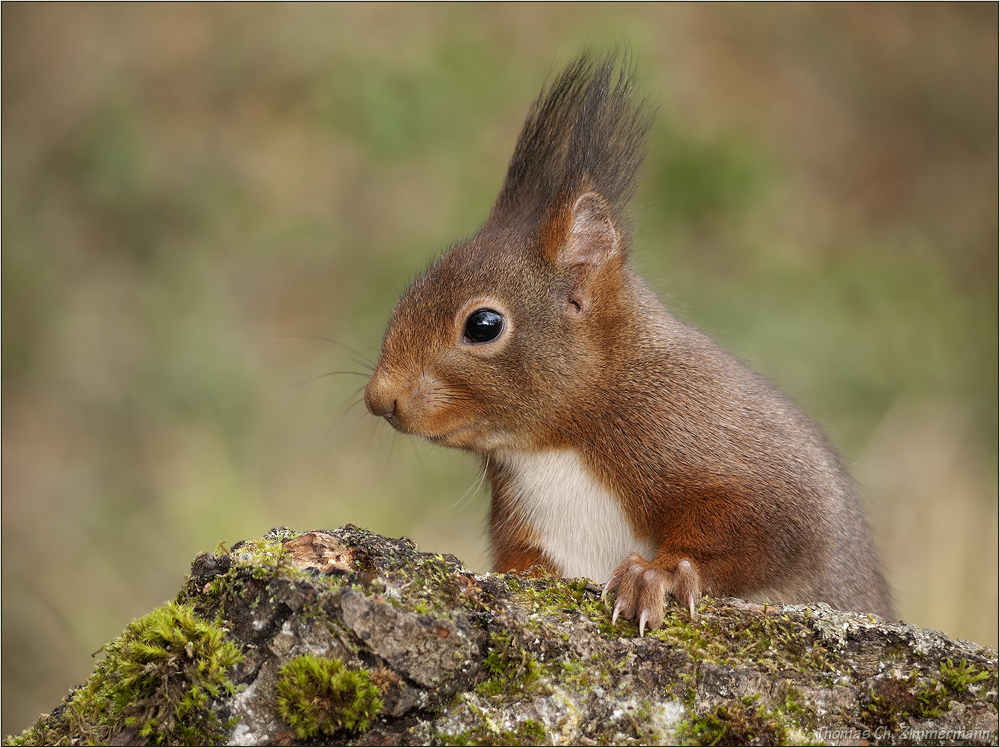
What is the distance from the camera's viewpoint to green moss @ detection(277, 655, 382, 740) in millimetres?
2352

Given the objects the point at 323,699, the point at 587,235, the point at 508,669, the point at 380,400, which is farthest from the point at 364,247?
the point at 323,699

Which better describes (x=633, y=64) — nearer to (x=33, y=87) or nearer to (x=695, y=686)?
(x=695, y=686)

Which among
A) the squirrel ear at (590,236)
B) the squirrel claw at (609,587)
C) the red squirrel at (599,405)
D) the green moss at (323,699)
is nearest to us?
the green moss at (323,699)

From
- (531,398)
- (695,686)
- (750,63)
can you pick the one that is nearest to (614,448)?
(531,398)

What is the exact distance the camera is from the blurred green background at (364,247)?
7918mm

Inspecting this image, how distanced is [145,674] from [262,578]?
0.37 meters

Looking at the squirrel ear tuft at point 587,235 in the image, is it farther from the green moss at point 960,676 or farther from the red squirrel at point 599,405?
the green moss at point 960,676

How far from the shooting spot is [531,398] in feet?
12.9

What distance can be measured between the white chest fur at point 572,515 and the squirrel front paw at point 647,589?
625 millimetres

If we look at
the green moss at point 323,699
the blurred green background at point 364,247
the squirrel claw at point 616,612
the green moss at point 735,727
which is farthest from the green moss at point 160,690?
the blurred green background at point 364,247

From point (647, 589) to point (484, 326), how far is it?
1.51m

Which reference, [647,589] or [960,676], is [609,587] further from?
[960,676]

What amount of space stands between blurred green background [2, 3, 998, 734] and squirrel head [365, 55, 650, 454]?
3839 millimetres

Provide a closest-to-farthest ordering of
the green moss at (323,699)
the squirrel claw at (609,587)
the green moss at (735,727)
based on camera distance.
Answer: the green moss at (323,699), the green moss at (735,727), the squirrel claw at (609,587)
